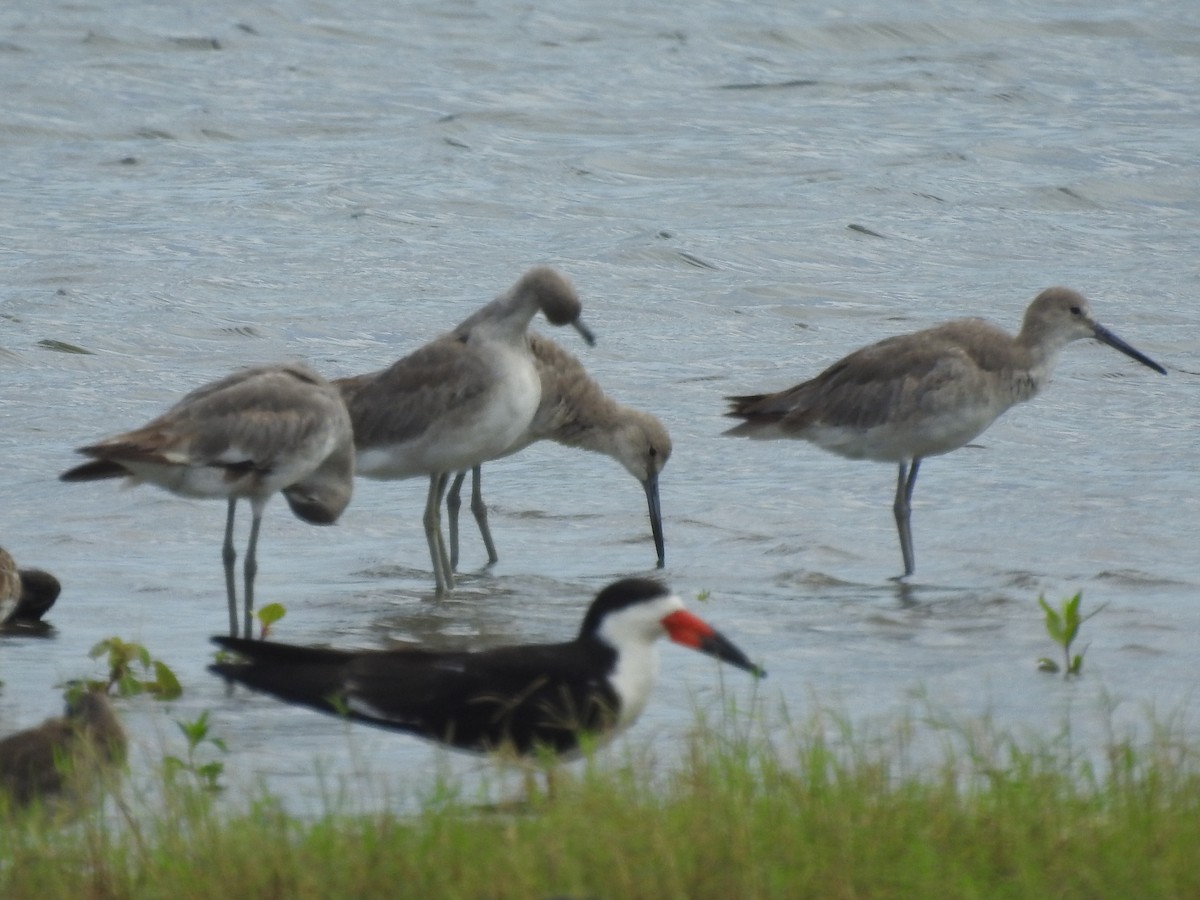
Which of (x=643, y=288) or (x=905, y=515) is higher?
(x=643, y=288)

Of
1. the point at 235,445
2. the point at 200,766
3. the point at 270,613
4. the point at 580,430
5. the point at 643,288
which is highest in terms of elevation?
the point at 643,288

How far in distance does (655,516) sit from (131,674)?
4.11m

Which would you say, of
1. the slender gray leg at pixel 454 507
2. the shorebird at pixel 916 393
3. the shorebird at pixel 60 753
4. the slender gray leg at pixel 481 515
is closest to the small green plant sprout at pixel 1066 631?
the shorebird at pixel 916 393

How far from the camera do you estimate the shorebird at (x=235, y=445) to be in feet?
28.0

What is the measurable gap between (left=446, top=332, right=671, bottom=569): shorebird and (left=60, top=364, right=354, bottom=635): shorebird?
1.83 meters

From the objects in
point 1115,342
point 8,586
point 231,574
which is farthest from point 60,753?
point 1115,342

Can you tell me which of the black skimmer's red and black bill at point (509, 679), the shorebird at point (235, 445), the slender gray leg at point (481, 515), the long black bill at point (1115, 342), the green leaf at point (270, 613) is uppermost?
the long black bill at point (1115, 342)

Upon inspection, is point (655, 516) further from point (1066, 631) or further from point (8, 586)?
point (8, 586)

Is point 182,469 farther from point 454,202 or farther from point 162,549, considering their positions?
point 454,202

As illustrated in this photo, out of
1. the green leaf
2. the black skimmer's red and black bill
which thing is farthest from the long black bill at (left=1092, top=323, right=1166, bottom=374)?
the black skimmer's red and black bill

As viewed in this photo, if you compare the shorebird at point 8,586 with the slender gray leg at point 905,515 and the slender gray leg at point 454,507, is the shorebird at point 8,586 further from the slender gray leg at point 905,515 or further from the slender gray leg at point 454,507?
the slender gray leg at point 905,515

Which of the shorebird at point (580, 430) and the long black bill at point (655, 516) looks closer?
the long black bill at point (655, 516)

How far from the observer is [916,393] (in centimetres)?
1062

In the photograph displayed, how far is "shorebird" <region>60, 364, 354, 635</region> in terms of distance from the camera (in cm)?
855
